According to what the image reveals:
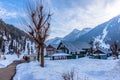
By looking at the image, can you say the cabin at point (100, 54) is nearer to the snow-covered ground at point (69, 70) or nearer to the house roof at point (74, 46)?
the house roof at point (74, 46)

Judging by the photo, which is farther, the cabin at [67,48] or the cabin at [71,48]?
the cabin at [71,48]

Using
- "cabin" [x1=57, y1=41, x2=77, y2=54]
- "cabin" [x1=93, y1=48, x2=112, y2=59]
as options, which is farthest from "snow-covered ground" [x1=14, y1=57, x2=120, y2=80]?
"cabin" [x1=57, y1=41, x2=77, y2=54]

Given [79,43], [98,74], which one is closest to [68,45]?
[79,43]

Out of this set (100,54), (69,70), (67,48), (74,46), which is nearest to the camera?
(69,70)

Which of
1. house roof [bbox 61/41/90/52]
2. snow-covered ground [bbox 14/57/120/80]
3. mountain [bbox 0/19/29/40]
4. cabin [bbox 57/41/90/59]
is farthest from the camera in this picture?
mountain [bbox 0/19/29/40]

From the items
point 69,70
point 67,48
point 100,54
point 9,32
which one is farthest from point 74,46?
point 9,32

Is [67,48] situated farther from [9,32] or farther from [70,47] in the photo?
[9,32]

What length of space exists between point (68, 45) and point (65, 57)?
1499cm

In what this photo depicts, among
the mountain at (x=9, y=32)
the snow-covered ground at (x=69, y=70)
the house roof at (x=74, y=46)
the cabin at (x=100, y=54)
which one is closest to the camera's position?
the snow-covered ground at (x=69, y=70)

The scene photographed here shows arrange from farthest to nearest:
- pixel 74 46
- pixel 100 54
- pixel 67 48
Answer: pixel 74 46 → pixel 67 48 → pixel 100 54

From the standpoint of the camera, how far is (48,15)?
29562 mm

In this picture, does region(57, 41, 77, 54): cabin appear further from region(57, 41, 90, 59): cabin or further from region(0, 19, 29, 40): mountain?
region(0, 19, 29, 40): mountain

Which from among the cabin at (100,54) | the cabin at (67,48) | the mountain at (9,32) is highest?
the mountain at (9,32)

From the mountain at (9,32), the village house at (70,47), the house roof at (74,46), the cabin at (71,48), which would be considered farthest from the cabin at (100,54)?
the mountain at (9,32)
